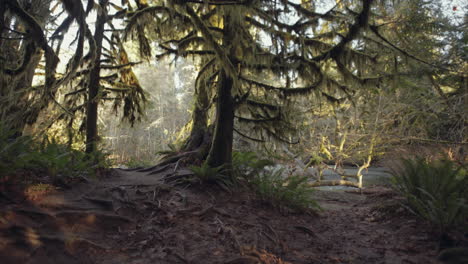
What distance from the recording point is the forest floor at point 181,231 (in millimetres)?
2809

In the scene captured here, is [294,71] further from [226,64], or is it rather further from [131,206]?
[131,206]

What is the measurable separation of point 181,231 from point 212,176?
181 centimetres

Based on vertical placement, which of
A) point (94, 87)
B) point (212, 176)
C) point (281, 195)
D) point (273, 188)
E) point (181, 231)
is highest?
point (94, 87)

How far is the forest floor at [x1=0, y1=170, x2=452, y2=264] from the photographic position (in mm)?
2809

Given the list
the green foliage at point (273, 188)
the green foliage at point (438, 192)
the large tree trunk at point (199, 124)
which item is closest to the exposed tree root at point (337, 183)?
the green foliage at point (273, 188)

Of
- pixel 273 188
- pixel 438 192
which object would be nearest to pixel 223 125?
pixel 273 188

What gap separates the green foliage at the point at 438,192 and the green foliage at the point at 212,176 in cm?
334

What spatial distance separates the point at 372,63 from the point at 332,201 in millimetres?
4975

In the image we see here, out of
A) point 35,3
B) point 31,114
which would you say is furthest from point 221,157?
point 35,3

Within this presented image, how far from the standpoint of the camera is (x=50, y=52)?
3801mm

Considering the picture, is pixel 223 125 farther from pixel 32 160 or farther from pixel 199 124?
pixel 32 160

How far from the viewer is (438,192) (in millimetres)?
4152

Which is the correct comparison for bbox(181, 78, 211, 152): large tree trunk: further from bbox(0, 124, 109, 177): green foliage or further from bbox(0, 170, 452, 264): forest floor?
bbox(0, 124, 109, 177): green foliage

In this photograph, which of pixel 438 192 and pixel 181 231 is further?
pixel 438 192
